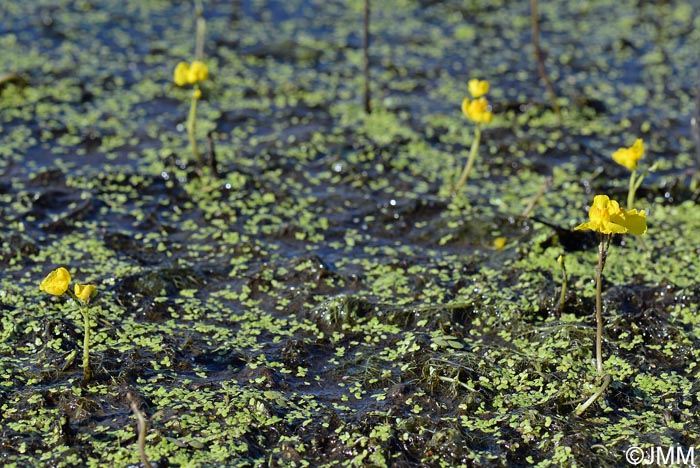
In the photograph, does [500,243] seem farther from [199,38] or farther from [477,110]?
[199,38]

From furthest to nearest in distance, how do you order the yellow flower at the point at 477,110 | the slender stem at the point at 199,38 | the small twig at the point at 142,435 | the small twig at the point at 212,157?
1. the slender stem at the point at 199,38
2. the small twig at the point at 212,157
3. the yellow flower at the point at 477,110
4. the small twig at the point at 142,435

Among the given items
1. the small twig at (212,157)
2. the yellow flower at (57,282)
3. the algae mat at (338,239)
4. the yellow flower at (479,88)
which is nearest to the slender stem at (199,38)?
the algae mat at (338,239)

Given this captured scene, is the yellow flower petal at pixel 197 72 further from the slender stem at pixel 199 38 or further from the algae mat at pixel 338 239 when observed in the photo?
the slender stem at pixel 199 38

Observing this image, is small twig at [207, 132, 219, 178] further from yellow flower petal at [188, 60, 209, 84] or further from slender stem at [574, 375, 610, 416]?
slender stem at [574, 375, 610, 416]

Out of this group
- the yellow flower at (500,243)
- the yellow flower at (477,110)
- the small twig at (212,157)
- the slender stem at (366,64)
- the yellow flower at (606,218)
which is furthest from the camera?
the slender stem at (366,64)

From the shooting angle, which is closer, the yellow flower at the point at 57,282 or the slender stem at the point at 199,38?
the yellow flower at the point at 57,282

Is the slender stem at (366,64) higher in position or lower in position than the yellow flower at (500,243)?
higher

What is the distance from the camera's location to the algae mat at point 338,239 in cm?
316

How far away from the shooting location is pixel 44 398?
3188 mm

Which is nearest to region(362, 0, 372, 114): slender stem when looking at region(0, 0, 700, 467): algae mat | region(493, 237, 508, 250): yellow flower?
region(0, 0, 700, 467): algae mat

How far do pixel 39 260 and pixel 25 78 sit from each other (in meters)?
2.04

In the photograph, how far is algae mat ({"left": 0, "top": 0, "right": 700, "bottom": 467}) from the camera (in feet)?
10.4

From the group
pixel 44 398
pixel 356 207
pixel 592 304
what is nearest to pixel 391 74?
pixel 356 207

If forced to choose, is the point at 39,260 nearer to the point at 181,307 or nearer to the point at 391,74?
the point at 181,307
